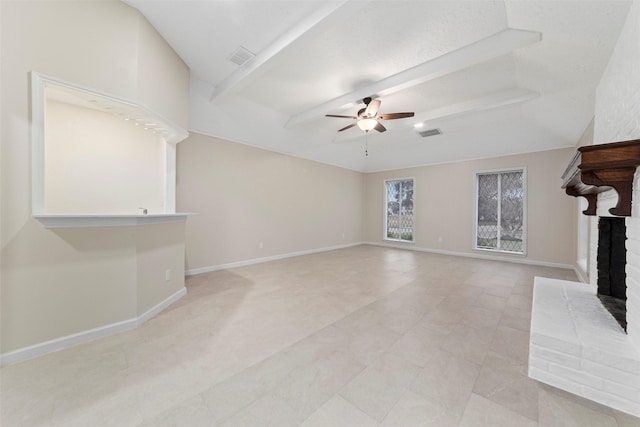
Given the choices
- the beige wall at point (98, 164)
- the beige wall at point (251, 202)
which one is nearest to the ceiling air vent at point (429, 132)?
the beige wall at point (251, 202)

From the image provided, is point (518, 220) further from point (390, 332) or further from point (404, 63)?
point (390, 332)

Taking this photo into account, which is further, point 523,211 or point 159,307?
point 523,211

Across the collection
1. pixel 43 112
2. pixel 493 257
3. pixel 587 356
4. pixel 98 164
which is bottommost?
pixel 493 257

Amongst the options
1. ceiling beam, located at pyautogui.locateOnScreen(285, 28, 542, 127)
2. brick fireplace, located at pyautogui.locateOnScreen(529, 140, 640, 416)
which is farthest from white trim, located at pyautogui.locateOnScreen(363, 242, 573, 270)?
ceiling beam, located at pyautogui.locateOnScreen(285, 28, 542, 127)

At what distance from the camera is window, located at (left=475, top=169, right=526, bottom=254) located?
5.36 meters

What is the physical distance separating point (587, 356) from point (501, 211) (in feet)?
16.4

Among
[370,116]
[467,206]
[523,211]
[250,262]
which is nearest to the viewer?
[370,116]

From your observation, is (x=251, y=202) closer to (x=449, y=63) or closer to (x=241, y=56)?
(x=241, y=56)

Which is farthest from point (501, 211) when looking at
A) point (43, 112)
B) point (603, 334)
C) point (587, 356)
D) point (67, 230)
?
point (43, 112)

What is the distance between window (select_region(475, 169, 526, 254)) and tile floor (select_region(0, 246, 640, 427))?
310 cm

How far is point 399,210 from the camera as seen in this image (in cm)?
733

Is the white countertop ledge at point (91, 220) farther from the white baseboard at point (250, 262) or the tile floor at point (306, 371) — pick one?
the white baseboard at point (250, 262)

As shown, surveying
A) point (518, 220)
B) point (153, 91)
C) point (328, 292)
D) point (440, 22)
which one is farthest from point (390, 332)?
point (518, 220)

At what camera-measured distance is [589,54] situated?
2102 mm
